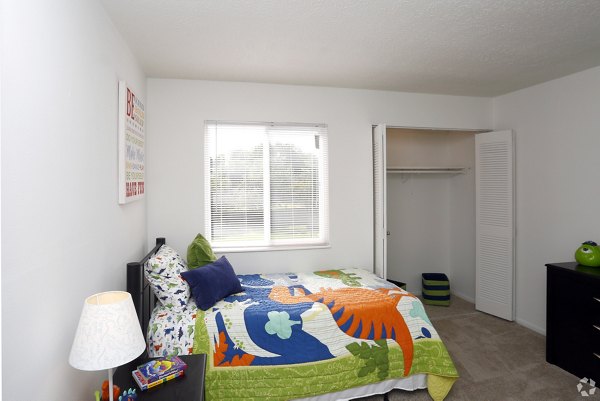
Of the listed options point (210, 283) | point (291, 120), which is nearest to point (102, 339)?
point (210, 283)

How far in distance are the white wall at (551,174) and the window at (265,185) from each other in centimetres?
224

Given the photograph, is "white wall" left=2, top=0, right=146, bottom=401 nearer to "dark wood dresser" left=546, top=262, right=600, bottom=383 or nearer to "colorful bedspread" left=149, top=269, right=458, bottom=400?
"colorful bedspread" left=149, top=269, right=458, bottom=400

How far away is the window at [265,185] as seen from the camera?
3500 millimetres

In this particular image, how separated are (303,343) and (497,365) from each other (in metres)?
1.87

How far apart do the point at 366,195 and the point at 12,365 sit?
328cm

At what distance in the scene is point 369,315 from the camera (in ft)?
8.27

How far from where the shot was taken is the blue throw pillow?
2.51 metres

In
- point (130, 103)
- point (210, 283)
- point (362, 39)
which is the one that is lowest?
point (210, 283)

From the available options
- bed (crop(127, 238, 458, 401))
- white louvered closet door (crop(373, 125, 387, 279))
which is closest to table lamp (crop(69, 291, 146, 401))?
bed (crop(127, 238, 458, 401))

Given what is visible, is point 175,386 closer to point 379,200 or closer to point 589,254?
point 379,200

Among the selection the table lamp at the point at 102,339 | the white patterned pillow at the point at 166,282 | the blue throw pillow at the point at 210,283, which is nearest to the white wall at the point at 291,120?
the blue throw pillow at the point at 210,283

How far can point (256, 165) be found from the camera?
3.57 meters

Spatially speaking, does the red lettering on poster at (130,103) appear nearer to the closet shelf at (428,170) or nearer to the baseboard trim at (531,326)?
the closet shelf at (428,170)

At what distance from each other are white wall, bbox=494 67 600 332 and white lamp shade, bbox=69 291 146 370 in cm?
383
